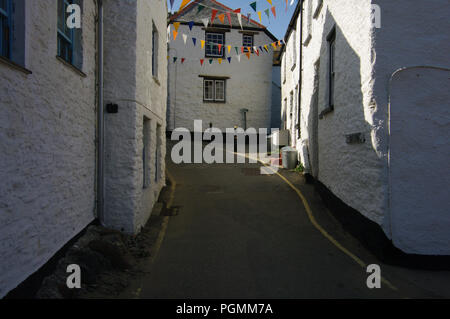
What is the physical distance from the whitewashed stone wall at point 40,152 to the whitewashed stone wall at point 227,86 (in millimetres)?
15394

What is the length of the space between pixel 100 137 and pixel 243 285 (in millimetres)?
3828

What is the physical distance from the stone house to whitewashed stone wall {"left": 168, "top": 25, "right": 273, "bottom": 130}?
40.2 feet

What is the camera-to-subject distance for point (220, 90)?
21.7 meters

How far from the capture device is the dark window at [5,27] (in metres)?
3.43

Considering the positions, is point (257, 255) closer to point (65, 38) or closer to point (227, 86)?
point (65, 38)

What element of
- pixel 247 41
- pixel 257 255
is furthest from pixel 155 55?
pixel 247 41

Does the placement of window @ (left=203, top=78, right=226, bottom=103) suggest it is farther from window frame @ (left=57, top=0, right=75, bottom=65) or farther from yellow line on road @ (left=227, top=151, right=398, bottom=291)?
window frame @ (left=57, top=0, right=75, bottom=65)

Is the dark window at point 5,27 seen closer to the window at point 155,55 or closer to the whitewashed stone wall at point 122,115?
the whitewashed stone wall at point 122,115

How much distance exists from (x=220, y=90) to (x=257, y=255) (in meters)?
17.1

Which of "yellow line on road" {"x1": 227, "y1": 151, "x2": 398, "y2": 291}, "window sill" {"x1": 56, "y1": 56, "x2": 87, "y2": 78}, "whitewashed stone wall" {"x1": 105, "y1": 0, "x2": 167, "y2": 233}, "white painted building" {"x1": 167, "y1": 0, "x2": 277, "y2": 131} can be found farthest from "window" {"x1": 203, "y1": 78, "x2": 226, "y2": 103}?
"window sill" {"x1": 56, "y1": 56, "x2": 87, "y2": 78}

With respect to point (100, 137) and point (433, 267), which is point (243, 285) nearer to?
point (433, 267)

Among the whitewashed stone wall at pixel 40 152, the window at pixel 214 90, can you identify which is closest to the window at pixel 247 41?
the window at pixel 214 90

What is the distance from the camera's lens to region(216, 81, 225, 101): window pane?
71.1 feet
